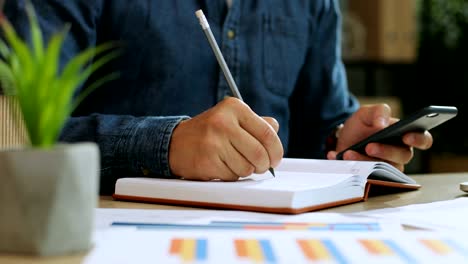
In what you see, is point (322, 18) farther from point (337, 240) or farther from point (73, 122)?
point (337, 240)

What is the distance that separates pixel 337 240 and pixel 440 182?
61 centimetres

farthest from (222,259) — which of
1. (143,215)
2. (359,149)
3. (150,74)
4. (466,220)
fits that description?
(150,74)

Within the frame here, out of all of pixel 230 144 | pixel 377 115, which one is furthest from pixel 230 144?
pixel 377 115

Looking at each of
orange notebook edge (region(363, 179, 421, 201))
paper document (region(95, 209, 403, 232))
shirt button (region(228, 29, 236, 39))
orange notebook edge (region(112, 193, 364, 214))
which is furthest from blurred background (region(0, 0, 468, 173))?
paper document (region(95, 209, 403, 232))

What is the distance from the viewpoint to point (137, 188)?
0.90 m

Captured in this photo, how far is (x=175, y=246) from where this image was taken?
0.59 metres

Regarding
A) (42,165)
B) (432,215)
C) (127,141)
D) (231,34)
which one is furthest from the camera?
(231,34)

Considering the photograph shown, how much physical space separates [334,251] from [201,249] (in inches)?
4.4

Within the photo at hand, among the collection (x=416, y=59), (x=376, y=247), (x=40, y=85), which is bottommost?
(x=416, y=59)

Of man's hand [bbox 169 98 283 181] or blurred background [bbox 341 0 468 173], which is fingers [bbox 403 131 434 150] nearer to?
man's hand [bbox 169 98 283 181]

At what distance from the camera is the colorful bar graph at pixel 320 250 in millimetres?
558

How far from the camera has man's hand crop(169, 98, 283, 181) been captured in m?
0.89

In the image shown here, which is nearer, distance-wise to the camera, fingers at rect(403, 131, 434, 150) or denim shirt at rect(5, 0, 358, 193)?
denim shirt at rect(5, 0, 358, 193)

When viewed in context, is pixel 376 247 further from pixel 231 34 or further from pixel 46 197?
pixel 231 34
